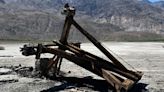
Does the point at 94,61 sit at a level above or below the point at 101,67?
above

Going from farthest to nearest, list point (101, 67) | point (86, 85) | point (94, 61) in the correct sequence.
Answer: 1. point (86, 85)
2. point (94, 61)
3. point (101, 67)

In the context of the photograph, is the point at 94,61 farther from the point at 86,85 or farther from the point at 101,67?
the point at 86,85

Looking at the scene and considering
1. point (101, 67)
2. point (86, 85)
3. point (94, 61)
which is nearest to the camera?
point (101, 67)

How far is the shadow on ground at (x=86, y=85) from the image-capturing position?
17.3 m

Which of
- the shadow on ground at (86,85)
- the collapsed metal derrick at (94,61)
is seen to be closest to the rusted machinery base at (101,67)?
the collapsed metal derrick at (94,61)

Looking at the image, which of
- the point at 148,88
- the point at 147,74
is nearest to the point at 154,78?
the point at 147,74

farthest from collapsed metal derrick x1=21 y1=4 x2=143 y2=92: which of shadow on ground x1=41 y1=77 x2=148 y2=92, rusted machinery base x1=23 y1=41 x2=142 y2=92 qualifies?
shadow on ground x1=41 y1=77 x2=148 y2=92

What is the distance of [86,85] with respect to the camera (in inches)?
716

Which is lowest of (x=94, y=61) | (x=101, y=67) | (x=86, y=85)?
(x=86, y=85)

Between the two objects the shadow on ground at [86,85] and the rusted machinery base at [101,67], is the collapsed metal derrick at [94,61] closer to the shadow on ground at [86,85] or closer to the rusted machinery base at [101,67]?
the rusted machinery base at [101,67]

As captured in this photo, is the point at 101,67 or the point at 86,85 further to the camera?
the point at 86,85

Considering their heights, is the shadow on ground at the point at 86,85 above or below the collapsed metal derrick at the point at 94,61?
below

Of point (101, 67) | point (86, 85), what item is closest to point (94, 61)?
point (101, 67)

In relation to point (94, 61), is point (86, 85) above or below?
below
